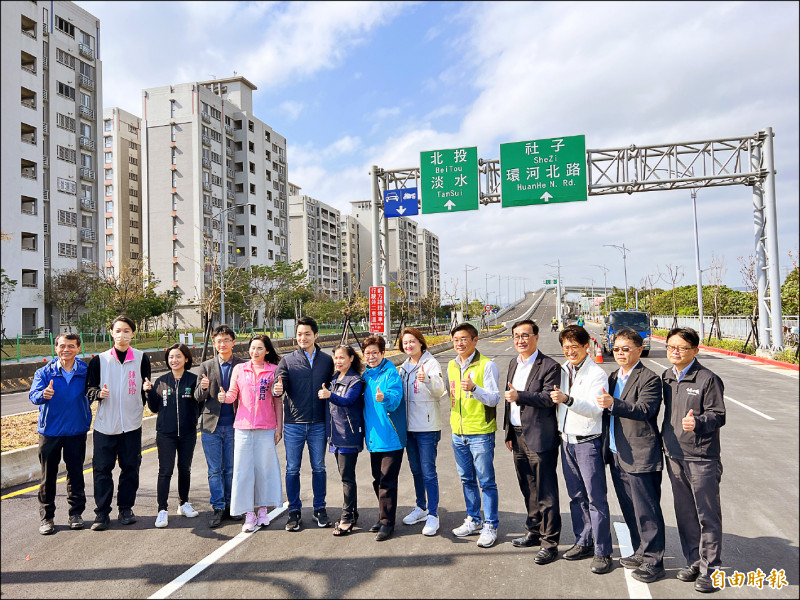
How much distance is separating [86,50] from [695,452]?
5633 cm

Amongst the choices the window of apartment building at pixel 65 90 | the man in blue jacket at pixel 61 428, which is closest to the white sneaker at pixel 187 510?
the man in blue jacket at pixel 61 428

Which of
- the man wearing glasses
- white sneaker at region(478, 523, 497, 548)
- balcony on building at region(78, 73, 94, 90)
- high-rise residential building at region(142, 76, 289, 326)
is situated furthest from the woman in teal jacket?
high-rise residential building at region(142, 76, 289, 326)

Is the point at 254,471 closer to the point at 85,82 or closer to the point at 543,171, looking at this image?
the point at 543,171

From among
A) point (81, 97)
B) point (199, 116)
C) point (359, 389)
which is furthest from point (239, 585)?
point (199, 116)

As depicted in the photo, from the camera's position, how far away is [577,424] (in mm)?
4223

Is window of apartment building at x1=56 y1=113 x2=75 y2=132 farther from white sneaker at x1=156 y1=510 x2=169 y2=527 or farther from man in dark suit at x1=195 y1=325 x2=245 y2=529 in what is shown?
white sneaker at x1=156 y1=510 x2=169 y2=527

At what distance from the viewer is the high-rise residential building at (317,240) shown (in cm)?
9331

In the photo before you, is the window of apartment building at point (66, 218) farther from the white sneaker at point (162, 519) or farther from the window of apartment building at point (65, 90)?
the white sneaker at point (162, 519)

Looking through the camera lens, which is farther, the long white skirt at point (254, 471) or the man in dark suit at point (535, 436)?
the long white skirt at point (254, 471)

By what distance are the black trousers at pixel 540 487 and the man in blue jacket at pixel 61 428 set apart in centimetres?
412

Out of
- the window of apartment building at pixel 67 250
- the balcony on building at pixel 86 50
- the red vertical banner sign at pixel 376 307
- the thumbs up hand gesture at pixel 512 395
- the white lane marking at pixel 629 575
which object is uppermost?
the balcony on building at pixel 86 50

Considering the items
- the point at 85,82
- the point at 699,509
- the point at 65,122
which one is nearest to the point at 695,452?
the point at 699,509

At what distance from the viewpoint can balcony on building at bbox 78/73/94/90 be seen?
1805 inches

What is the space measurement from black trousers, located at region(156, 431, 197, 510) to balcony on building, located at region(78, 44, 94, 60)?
172 feet
